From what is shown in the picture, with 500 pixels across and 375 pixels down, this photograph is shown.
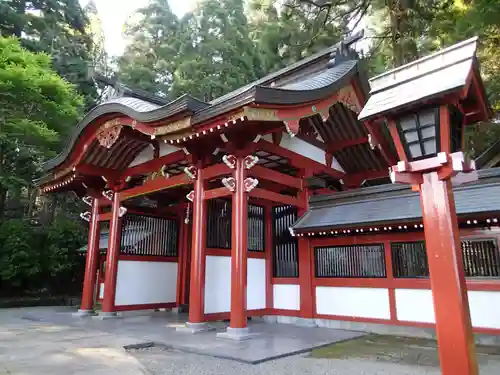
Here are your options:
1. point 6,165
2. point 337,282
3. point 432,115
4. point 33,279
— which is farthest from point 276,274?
point 6,165

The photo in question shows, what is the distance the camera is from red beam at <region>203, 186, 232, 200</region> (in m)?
6.96

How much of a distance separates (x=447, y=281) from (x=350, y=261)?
4.93 metres

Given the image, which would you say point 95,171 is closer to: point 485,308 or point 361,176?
point 361,176

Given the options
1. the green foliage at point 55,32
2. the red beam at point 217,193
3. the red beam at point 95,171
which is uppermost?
the green foliage at point 55,32

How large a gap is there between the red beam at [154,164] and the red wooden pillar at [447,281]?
5.77 meters

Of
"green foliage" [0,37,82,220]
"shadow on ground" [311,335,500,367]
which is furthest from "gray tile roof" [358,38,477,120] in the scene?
"green foliage" [0,37,82,220]

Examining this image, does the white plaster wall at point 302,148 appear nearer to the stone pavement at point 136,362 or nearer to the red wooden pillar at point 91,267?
the stone pavement at point 136,362

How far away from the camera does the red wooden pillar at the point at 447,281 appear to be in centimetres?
278

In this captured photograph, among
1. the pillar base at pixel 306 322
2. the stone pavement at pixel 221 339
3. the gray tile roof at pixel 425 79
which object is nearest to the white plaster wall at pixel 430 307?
the stone pavement at pixel 221 339

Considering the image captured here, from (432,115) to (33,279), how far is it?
15029mm

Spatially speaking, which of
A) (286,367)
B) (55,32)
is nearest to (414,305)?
(286,367)

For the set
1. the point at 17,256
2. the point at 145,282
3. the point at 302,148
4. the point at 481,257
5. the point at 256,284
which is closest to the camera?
the point at 481,257

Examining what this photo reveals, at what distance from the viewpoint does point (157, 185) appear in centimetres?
856

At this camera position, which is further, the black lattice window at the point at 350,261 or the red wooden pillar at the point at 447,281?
the black lattice window at the point at 350,261
